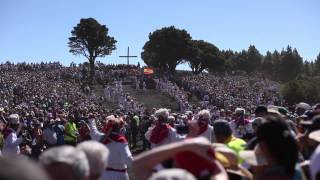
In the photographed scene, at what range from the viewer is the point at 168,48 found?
81.2 m

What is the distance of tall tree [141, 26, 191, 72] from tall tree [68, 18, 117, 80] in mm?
7039

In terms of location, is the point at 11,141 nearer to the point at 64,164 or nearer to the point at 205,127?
the point at 205,127

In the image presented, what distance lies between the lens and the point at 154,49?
81.9m

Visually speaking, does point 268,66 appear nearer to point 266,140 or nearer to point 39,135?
point 39,135

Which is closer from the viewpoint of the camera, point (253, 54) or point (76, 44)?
point (76, 44)

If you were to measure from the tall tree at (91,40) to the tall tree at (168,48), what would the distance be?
704 cm

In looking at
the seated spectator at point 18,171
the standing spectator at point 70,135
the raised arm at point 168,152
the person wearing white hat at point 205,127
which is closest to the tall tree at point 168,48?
the standing spectator at point 70,135

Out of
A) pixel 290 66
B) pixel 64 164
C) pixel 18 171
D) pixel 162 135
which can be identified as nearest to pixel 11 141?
pixel 162 135

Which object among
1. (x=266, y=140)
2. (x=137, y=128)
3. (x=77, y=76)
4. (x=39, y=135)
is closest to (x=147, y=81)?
(x=77, y=76)

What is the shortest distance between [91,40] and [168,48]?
12168 mm

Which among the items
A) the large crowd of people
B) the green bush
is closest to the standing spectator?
the large crowd of people

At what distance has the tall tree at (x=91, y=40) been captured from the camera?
77562mm

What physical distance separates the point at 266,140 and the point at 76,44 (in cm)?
7644

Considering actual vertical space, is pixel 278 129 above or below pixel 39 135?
above
